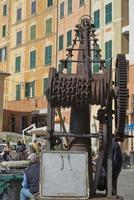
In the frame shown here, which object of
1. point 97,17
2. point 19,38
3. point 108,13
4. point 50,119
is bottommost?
point 50,119

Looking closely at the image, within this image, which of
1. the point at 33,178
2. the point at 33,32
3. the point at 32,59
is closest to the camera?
the point at 33,178

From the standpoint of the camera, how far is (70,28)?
50.8m

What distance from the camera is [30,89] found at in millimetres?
56344

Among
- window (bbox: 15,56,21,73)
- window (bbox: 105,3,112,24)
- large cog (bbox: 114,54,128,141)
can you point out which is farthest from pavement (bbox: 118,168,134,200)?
window (bbox: 15,56,21,73)

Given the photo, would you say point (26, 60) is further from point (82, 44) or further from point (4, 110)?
point (82, 44)

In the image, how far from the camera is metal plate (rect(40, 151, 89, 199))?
7.02 metres

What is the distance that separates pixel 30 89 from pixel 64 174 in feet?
162

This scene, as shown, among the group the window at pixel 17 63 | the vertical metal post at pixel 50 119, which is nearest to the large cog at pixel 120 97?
the vertical metal post at pixel 50 119

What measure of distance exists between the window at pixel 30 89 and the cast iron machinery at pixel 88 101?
48234 mm

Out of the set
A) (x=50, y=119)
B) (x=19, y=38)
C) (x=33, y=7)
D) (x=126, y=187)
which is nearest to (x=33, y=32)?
(x=33, y=7)

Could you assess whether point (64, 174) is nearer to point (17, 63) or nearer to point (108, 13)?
point (108, 13)

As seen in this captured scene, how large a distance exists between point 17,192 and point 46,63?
143 ft

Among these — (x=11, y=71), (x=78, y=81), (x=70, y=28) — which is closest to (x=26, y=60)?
(x=11, y=71)

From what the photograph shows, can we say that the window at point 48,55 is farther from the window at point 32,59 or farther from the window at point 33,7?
the window at point 33,7
